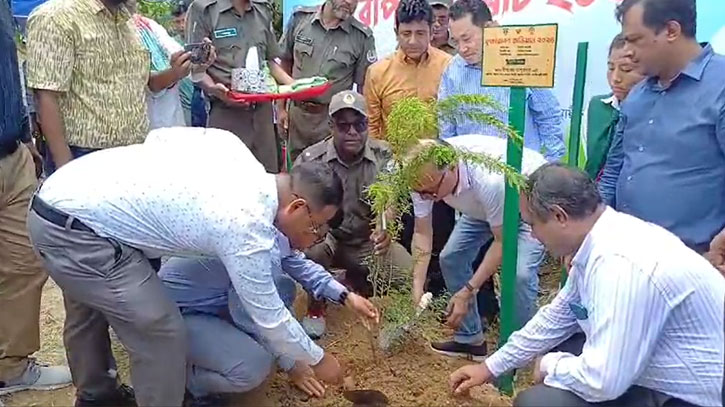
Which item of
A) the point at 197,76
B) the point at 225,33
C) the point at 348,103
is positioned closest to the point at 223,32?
the point at 225,33

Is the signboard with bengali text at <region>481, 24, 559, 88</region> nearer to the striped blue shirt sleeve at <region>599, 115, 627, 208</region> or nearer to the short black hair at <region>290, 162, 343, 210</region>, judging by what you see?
the striped blue shirt sleeve at <region>599, 115, 627, 208</region>

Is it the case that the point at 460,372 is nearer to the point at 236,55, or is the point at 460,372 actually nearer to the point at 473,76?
the point at 473,76

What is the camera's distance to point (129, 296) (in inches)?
102

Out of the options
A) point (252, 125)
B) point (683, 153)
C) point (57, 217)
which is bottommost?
point (252, 125)

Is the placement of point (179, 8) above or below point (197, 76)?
above

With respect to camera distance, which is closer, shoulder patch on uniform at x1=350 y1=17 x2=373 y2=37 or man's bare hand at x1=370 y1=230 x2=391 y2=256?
man's bare hand at x1=370 y1=230 x2=391 y2=256

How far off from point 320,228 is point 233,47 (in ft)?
8.06

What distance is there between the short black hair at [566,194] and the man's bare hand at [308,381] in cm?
139

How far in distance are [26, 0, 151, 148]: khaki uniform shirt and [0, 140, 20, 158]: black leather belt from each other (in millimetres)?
212

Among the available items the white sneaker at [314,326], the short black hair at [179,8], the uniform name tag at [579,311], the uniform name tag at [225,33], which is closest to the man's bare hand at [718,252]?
the uniform name tag at [579,311]

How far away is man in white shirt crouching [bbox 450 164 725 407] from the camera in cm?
205

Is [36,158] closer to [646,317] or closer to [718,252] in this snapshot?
[646,317]

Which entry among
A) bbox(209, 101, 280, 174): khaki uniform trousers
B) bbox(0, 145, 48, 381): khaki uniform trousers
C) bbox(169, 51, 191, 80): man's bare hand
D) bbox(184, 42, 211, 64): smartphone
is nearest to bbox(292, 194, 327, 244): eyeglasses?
bbox(0, 145, 48, 381): khaki uniform trousers

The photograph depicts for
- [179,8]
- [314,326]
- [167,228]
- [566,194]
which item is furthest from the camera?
[179,8]
